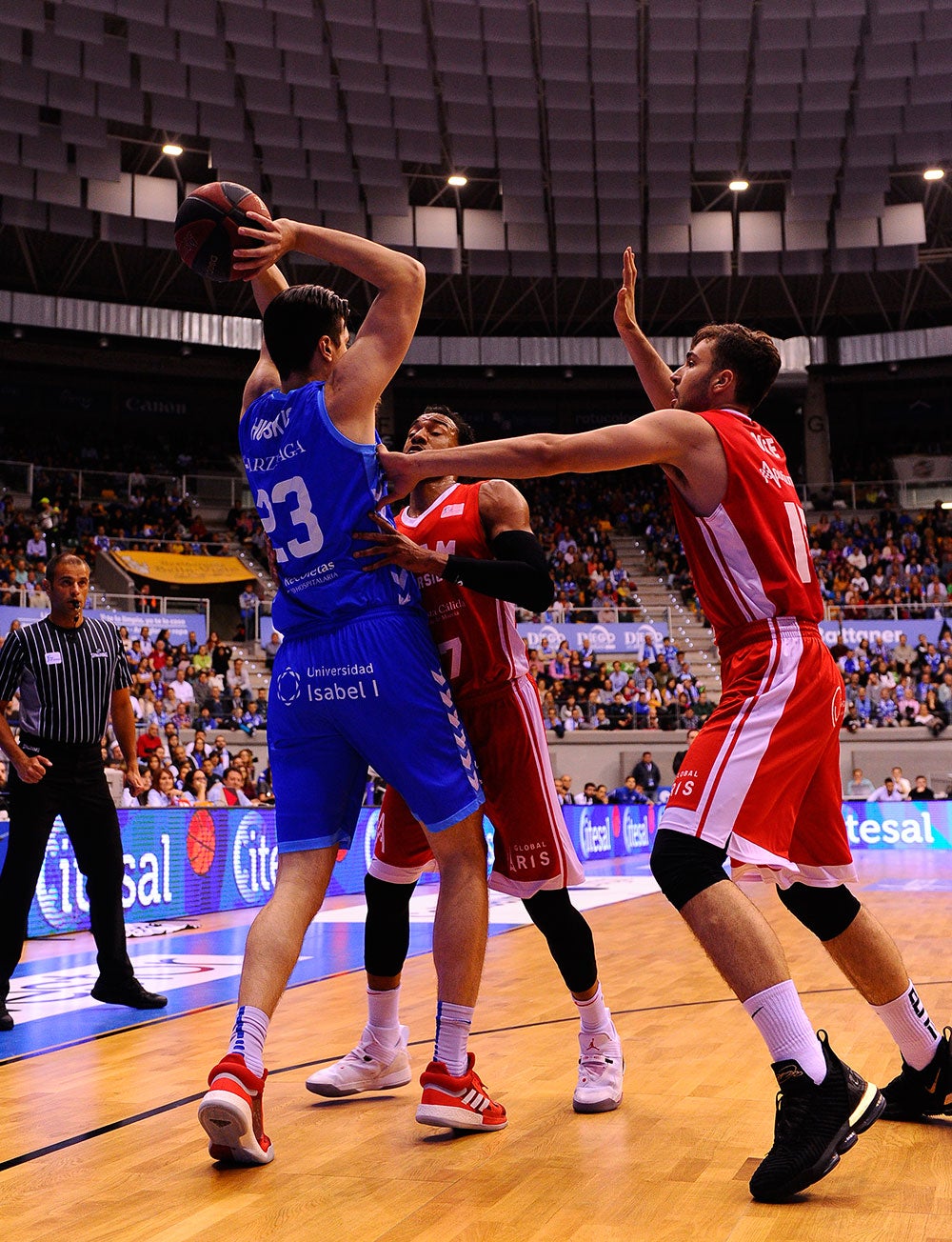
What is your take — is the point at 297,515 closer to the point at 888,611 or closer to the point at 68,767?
the point at 68,767

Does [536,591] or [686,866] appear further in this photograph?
[536,591]

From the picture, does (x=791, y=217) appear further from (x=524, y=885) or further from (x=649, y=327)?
(x=524, y=885)

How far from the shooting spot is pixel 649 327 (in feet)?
106

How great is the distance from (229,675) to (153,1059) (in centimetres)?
1607

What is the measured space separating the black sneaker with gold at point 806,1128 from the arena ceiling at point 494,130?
1956cm

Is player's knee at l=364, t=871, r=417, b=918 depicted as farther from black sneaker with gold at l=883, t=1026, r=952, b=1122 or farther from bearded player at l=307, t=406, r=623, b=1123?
black sneaker with gold at l=883, t=1026, r=952, b=1122

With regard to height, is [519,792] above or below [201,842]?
above

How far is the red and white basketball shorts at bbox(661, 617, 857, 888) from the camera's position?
2.87m

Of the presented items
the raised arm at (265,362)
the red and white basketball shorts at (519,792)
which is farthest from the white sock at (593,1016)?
the raised arm at (265,362)

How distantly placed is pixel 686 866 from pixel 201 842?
7656 millimetres

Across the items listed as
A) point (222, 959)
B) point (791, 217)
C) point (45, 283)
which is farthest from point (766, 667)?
point (45, 283)

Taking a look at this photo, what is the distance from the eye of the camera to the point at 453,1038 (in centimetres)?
318

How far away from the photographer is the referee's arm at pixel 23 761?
503 cm


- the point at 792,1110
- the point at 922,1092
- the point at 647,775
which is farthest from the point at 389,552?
the point at 647,775
